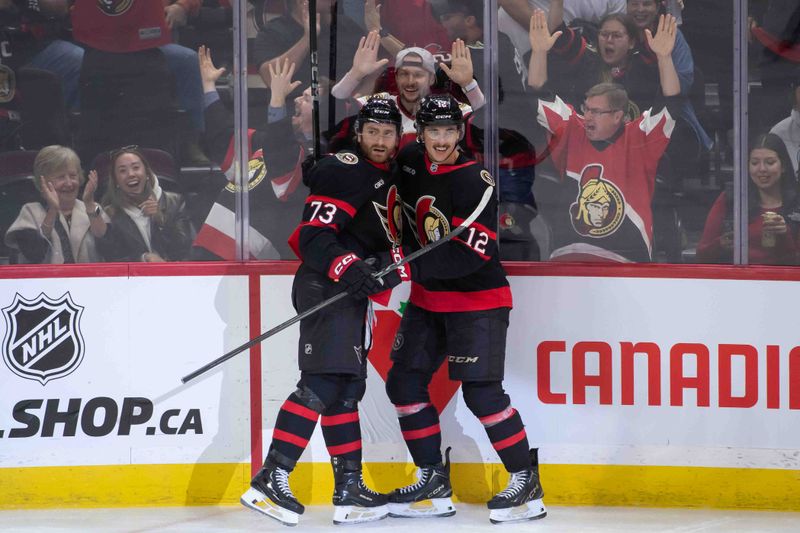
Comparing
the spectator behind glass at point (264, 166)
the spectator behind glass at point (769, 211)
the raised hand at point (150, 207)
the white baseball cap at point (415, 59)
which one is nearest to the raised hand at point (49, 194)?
the raised hand at point (150, 207)

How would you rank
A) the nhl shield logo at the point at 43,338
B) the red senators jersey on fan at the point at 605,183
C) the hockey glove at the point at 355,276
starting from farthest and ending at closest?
the red senators jersey on fan at the point at 605,183 → the nhl shield logo at the point at 43,338 → the hockey glove at the point at 355,276

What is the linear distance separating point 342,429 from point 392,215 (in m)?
0.67

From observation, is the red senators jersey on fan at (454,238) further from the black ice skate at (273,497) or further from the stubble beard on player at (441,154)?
the black ice skate at (273,497)

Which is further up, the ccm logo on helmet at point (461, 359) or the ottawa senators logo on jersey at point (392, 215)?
the ottawa senators logo on jersey at point (392, 215)

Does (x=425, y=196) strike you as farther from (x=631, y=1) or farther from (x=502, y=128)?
(x=631, y=1)

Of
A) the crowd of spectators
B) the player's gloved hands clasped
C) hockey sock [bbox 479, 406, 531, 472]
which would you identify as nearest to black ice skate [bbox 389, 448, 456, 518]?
hockey sock [bbox 479, 406, 531, 472]

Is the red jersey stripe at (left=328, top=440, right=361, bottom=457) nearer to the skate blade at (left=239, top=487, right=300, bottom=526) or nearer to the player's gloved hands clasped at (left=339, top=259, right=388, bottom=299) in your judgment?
the skate blade at (left=239, top=487, right=300, bottom=526)

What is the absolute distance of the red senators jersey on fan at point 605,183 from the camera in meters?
3.50

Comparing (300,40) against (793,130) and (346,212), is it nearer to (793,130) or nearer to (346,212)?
(346,212)

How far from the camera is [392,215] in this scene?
10.7 feet

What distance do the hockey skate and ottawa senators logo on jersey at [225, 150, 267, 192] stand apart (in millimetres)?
1279

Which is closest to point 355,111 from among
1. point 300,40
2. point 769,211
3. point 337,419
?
point 300,40

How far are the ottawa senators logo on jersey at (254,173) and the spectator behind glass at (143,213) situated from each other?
18cm

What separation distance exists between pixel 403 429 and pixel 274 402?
Answer: 45 centimetres
